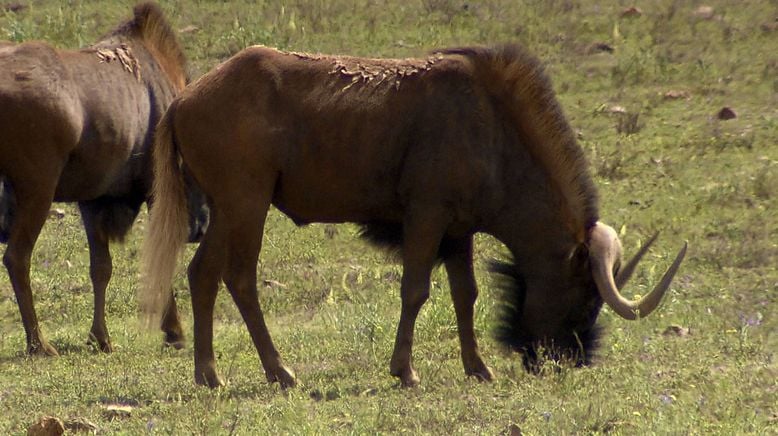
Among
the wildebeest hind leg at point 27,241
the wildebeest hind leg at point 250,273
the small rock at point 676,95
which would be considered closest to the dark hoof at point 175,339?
the wildebeest hind leg at point 27,241

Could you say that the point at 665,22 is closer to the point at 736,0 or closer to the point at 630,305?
the point at 736,0

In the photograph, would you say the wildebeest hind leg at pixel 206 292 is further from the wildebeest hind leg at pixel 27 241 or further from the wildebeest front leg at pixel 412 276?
the wildebeest hind leg at pixel 27 241

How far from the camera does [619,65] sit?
1644cm

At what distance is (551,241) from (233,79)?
2.12 metres

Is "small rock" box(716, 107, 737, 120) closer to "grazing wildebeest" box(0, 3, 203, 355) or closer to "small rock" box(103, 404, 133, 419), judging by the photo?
"grazing wildebeest" box(0, 3, 203, 355)

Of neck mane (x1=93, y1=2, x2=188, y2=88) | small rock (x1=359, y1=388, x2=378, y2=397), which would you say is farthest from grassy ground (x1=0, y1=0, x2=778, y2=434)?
neck mane (x1=93, y1=2, x2=188, y2=88)

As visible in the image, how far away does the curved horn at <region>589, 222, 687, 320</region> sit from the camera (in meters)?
8.11

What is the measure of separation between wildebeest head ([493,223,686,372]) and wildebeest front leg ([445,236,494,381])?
0.74 ft

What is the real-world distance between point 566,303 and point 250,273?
A: 6.19 ft

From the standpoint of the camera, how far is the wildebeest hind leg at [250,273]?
8.52m

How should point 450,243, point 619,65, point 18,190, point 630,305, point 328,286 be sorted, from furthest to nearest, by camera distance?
point 619,65
point 328,286
point 18,190
point 450,243
point 630,305

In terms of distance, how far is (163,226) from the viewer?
885cm

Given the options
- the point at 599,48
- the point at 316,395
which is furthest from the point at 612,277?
the point at 599,48

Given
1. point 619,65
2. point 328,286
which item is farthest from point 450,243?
point 619,65
